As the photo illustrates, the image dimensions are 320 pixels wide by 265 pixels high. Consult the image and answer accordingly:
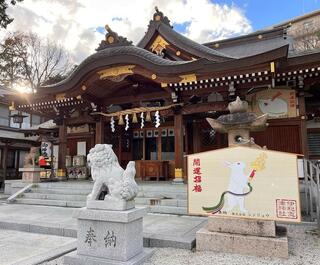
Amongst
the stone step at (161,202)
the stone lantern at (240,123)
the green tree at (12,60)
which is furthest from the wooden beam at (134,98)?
the green tree at (12,60)

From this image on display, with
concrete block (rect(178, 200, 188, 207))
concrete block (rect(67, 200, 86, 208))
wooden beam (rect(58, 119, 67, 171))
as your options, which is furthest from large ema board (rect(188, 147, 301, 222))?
wooden beam (rect(58, 119, 67, 171))

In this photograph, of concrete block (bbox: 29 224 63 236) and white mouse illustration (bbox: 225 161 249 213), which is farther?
concrete block (bbox: 29 224 63 236)

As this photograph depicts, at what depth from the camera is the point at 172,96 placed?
9.38 meters

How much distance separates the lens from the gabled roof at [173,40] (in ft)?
36.2

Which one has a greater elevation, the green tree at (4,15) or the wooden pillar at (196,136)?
the green tree at (4,15)

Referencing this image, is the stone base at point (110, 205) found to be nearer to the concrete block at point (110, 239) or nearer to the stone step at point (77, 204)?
the concrete block at point (110, 239)

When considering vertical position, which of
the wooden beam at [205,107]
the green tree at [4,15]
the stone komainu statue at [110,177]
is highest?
the green tree at [4,15]

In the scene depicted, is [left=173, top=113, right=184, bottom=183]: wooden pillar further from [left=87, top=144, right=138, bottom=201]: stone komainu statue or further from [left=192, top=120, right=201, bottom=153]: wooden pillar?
[left=87, top=144, right=138, bottom=201]: stone komainu statue

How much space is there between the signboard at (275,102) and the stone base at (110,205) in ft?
22.8

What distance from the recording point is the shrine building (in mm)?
8156

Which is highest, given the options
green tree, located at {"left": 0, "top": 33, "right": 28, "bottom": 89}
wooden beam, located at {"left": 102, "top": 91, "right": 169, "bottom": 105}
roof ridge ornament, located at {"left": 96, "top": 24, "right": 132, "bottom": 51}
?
green tree, located at {"left": 0, "top": 33, "right": 28, "bottom": 89}

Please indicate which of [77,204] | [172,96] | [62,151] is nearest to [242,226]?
[77,204]

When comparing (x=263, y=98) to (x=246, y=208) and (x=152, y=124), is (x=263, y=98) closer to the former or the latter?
(x=152, y=124)

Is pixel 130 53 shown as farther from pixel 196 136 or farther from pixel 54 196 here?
pixel 54 196
